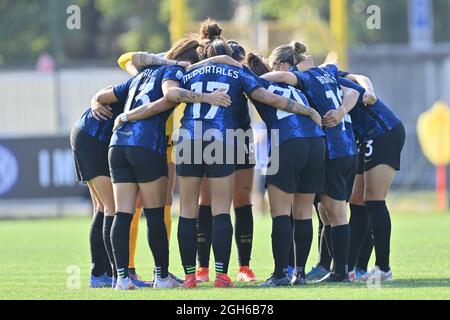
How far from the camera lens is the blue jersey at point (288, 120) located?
30.6ft

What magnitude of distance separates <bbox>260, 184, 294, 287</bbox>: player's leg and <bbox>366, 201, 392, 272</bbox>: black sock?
0.94 metres

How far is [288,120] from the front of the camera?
9352mm

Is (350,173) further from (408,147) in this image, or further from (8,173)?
(408,147)

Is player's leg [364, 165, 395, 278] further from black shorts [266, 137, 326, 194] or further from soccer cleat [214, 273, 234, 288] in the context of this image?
soccer cleat [214, 273, 234, 288]

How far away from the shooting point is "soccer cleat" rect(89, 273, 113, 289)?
9.70 metres

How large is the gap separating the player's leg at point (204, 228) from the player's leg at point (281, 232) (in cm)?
96

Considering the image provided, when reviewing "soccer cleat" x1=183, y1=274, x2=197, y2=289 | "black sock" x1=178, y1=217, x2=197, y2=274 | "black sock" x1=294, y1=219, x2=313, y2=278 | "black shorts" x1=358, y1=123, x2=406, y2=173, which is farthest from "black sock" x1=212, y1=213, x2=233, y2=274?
"black shorts" x1=358, y1=123, x2=406, y2=173

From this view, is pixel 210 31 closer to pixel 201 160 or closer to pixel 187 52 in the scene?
pixel 187 52

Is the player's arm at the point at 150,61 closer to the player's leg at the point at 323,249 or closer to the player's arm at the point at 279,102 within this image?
the player's arm at the point at 279,102

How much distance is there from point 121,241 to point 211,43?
6.05 ft

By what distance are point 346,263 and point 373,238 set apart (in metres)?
0.45

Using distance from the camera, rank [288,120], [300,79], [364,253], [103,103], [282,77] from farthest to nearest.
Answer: [364,253]
[103,103]
[300,79]
[282,77]
[288,120]

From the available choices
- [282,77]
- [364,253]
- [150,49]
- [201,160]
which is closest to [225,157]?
[201,160]
